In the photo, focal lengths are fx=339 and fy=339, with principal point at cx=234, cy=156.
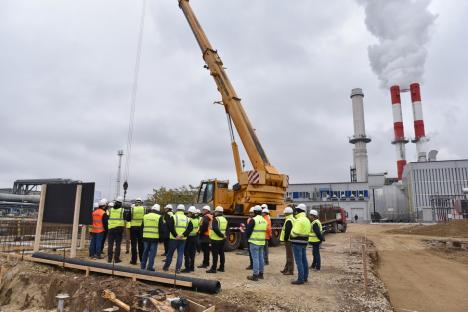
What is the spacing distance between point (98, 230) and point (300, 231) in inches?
258

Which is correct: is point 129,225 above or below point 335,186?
below

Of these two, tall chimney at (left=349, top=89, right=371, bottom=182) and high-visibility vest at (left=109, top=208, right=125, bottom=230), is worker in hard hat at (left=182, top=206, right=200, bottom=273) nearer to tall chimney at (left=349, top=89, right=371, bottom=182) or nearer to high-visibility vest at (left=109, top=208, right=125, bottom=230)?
high-visibility vest at (left=109, top=208, right=125, bottom=230)

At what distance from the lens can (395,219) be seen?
53844mm

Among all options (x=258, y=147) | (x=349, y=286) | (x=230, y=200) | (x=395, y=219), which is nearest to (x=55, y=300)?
(x=349, y=286)

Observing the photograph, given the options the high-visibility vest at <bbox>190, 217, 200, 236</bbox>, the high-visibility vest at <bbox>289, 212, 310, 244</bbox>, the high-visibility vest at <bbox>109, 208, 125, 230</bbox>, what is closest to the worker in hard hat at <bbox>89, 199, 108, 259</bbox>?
the high-visibility vest at <bbox>109, 208, 125, 230</bbox>

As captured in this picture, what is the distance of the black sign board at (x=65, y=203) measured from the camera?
11.1 m

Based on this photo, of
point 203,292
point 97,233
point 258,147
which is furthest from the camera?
point 258,147

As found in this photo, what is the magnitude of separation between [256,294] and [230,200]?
8.79 m

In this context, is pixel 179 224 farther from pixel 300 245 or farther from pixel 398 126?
pixel 398 126

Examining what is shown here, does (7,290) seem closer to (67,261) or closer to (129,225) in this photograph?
(67,261)

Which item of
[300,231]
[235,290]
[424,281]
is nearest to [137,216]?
[235,290]

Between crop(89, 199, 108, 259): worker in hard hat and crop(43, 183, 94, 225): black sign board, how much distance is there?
26 cm

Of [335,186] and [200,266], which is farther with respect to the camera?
[335,186]

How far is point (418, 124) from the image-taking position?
53.7 m
